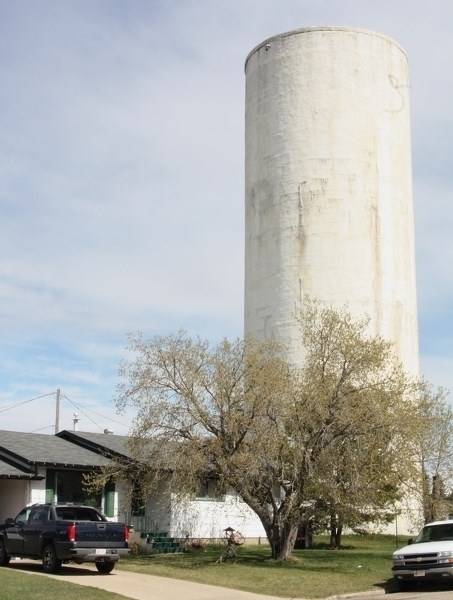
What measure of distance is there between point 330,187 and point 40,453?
2177cm

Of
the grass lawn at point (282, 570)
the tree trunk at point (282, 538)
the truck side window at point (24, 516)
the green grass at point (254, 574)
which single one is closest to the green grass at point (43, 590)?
the green grass at point (254, 574)

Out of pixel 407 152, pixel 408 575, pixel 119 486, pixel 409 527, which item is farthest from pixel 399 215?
pixel 408 575

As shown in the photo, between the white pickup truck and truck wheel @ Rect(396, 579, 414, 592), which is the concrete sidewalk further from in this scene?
truck wheel @ Rect(396, 579, 414, 592)

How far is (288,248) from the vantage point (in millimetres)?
46594

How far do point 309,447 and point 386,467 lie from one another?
2.20 metres

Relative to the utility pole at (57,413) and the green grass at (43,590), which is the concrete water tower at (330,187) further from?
the green grass at (43,590)

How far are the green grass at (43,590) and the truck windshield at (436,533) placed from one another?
8250mm

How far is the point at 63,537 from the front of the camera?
21.3 m

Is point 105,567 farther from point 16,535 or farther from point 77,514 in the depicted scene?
point 16,535

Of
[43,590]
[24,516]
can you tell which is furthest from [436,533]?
[24,516]

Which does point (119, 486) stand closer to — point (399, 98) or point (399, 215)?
point (399, 215)

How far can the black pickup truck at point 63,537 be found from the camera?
21250mm

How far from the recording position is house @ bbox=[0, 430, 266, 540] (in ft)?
103

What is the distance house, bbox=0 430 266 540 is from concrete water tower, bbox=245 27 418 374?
454 inches
